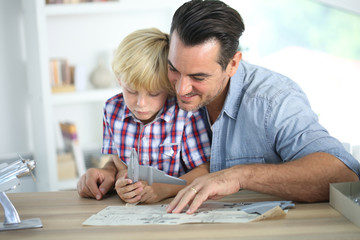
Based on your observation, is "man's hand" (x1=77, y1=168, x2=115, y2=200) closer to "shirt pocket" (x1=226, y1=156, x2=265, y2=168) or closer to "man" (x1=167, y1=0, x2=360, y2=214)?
"man" (x1=167, y1=0, x2=360, y2=214)

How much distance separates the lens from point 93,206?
66.1 inches

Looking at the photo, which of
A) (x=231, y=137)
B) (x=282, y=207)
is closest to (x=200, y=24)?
(x=231, y=137)

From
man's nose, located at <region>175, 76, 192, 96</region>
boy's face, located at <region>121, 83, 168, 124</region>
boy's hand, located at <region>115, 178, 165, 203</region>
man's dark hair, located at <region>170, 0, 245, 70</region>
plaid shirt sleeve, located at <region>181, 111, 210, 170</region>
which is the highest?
man's dark hair, located at <region>170, 0, 245, 70</region>

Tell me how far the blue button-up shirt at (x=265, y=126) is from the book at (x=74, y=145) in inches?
87.4

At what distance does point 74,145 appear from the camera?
400 cm

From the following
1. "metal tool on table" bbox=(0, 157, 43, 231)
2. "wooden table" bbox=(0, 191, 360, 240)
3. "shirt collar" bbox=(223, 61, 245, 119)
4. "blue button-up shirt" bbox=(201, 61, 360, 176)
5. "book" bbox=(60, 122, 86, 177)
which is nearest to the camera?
"wooden table" bbox=(0, 191, 360, 240)

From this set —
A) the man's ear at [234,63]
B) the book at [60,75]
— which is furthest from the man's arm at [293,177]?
the book at [60,75]

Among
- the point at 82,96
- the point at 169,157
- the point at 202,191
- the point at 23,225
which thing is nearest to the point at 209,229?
the point at 202,191

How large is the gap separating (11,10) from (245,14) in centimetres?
205

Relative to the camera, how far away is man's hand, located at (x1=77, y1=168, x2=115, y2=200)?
70.0 inches

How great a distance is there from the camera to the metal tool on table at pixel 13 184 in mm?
1415

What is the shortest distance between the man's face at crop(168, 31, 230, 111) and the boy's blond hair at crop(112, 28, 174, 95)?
A: 59 millimetres

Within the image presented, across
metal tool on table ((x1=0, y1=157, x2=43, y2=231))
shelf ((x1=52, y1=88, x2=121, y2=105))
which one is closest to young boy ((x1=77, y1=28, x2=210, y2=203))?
metal tool on table ((x1=0, y1=157, x2=43, y2=231))

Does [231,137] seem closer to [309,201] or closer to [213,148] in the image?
[213,148]
